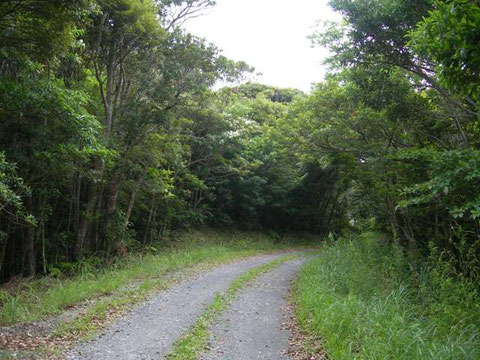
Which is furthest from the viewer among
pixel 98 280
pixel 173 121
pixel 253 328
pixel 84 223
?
pixel 173 121

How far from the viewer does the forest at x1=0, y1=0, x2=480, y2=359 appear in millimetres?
5934

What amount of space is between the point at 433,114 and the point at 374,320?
5835mm

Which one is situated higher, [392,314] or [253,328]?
[392,314]

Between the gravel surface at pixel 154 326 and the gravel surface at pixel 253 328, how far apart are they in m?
0.65

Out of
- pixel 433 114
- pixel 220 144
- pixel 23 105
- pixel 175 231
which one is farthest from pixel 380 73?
pixel 175 231

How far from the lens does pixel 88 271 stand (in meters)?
11.3

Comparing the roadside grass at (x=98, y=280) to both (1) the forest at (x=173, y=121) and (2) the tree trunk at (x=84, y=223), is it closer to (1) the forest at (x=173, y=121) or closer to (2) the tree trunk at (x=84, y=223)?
(2) the tree trunk at (x=84, y=223)

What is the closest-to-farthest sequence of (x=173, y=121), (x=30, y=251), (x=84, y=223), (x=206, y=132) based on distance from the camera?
1. (x=30, y=251)
2. (x=84, y=223)
3. (x=173, y=121)
4. (x=206, y=132)

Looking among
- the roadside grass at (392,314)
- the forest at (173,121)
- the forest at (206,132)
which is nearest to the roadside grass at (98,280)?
the forest at (206,132)

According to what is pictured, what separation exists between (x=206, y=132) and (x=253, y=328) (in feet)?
44.5

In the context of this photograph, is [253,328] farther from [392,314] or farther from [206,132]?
[206,132]

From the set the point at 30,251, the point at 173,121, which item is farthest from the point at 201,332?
the point at 173,121

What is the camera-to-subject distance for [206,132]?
63.4 ft

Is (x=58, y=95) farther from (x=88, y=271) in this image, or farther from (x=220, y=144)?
(x=220, y=144)
